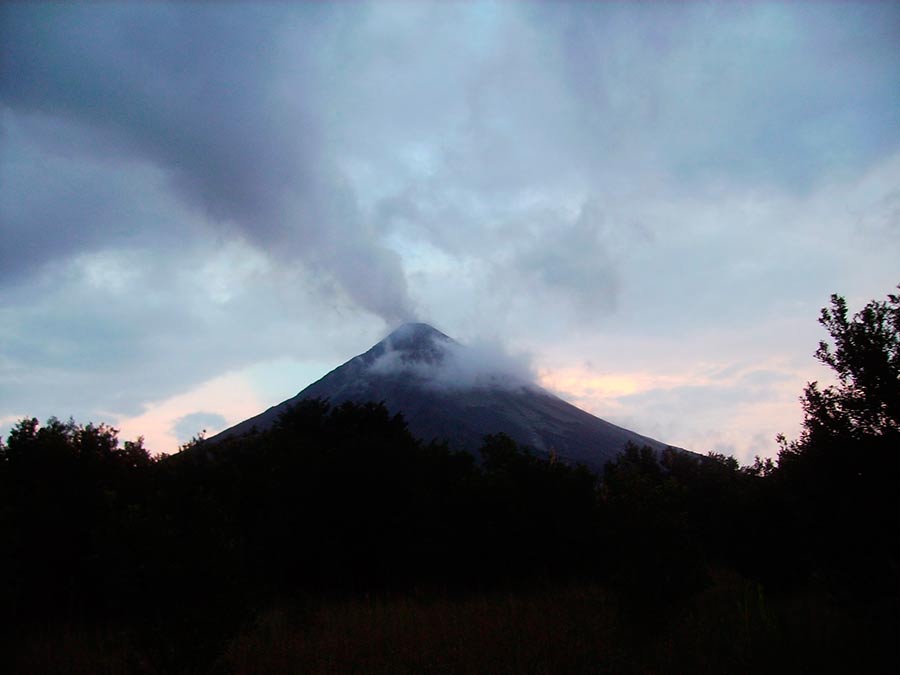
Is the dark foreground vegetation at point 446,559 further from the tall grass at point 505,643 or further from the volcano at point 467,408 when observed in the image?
the volcano at point 467,408

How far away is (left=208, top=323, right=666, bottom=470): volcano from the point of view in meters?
130

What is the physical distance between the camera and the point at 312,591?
1338 centimetres

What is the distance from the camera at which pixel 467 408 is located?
154m

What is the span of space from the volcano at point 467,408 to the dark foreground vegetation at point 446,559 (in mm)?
100190

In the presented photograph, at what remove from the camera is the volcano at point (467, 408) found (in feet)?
425

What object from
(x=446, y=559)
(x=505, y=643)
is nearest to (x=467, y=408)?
(x=446, y=559)

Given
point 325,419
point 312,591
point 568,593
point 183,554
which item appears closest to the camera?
point 183,554

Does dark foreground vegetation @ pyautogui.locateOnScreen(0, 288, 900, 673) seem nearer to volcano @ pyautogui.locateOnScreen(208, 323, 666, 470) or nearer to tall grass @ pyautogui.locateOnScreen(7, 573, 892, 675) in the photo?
tall grass @ pyautogui.locateOnScreen(7, 573, 892, 675)

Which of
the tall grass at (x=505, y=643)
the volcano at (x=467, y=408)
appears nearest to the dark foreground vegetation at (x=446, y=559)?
the tall grass at (x=505, y=643)

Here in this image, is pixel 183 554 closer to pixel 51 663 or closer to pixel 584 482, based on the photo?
pixel 51 663

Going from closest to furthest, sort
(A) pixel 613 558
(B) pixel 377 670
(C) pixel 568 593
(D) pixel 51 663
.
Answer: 1. (B) pixel 377 670
2. (D) pixel 51 663
3. (A) pixel 613 558
4. (C) pixel 568 593

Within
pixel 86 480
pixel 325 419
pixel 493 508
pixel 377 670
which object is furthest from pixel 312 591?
pixel 325 419

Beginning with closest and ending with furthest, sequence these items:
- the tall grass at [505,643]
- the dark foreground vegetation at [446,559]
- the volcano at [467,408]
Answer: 1. the dark foreground vegetation at [446,559]
2. the tall grass at [505,643]
3. the volcano at [467,408]

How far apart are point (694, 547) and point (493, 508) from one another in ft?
23.5
